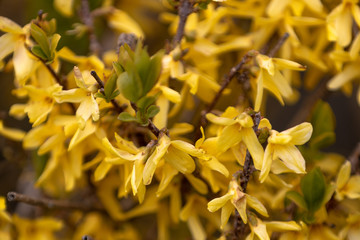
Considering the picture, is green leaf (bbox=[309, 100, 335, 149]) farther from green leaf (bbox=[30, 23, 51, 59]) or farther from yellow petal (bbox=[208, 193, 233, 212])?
green leaf (bbox=[30, 23, 51, 59])

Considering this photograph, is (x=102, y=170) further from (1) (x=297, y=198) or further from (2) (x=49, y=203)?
(1) (x=297, y=198)

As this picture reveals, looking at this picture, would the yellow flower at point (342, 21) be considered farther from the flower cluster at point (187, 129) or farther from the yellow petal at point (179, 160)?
the yellow petal at point (179, 160)

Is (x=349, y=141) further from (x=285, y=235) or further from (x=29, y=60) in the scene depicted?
(x=29, y=60)

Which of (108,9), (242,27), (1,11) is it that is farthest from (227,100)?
(1,11)

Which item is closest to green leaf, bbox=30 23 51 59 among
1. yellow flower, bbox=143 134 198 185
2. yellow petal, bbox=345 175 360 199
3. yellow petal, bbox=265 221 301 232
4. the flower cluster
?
the flower cluster

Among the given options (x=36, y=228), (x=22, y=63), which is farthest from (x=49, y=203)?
(x=22, y=63)

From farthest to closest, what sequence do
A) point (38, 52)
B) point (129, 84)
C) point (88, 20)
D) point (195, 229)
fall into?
point (88, 20), point (195, 229), point (38, 52), point (129, 84)
